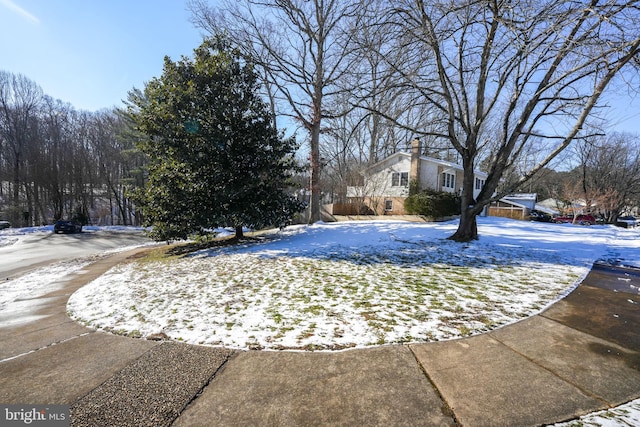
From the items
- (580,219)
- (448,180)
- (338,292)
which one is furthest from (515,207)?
(338,292)

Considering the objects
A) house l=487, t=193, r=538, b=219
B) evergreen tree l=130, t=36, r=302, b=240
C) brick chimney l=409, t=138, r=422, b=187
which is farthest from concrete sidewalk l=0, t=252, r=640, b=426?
house l=487, t=193, r=538, b=219

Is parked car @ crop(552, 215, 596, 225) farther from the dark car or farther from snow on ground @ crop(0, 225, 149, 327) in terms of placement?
the dark car

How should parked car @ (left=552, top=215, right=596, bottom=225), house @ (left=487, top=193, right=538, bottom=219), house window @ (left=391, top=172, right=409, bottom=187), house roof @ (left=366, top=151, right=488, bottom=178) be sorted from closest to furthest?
1. house roof @ (left=366, top=151, right=488, bottom=178)
2. house window @ (left=391, top=172, right=409, bottom=187)
3. parked car @ (left=552, top=215, right=596, bottom=225)
4. house @ (left=487, top=193, right=538, bottom=219)

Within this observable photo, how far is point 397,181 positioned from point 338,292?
1959 centimetres

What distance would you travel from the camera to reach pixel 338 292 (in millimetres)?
4215

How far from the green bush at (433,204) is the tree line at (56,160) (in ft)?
80.2

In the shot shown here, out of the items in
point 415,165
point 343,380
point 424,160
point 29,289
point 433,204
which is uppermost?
point 424,160

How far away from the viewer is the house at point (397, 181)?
20.9 metres

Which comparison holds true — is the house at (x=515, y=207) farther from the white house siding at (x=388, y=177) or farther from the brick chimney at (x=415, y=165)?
the white house siding at (x=388, y=177)

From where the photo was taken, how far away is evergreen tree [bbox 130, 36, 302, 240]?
902cm

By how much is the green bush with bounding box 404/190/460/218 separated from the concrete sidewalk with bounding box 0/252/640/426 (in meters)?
14.5

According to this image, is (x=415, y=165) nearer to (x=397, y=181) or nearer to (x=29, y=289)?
(x=397, y=181)

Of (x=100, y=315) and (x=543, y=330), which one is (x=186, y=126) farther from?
(x=543, y=330)

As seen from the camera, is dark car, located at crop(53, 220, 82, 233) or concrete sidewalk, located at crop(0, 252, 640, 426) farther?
dark car, located at crop(53, 220, 82, 233)
